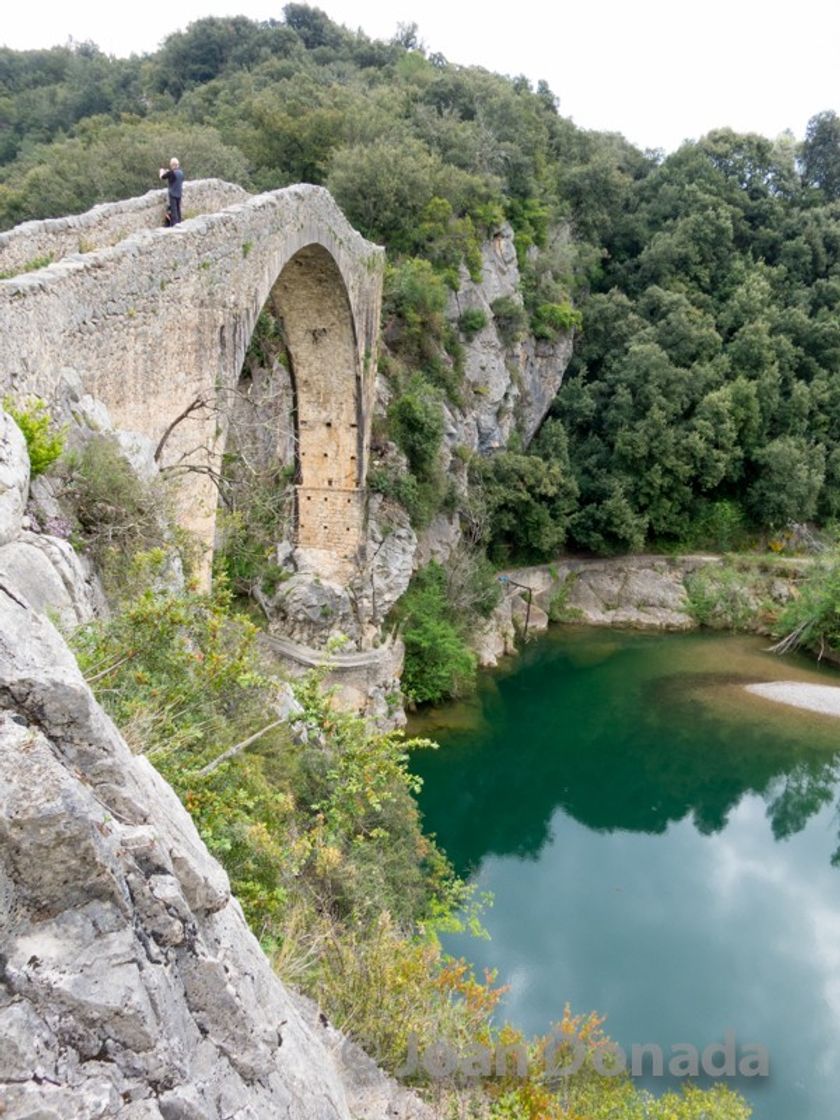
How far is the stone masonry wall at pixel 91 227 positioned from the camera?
23.7ft

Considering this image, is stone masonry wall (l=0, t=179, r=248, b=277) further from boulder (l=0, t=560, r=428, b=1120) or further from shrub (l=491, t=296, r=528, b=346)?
shrub (l=491, t=296, r=528, b=346)

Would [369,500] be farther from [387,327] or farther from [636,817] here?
[636,817]

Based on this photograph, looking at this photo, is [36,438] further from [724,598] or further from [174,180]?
[724,598]

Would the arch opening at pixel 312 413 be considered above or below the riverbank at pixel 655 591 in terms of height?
above

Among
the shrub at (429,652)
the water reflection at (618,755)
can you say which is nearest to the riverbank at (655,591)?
the water reflection at (618,755)

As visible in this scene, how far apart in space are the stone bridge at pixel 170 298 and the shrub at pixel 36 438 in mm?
254

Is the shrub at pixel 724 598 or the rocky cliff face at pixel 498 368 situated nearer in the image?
the rocky cliff face at pixel 498 368

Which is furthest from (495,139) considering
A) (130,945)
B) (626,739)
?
(130,945)

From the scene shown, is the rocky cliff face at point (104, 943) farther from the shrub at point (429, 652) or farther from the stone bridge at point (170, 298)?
the shrub at point (429, 652)

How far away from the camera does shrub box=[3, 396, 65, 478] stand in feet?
15.9

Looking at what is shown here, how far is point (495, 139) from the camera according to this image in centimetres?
2583

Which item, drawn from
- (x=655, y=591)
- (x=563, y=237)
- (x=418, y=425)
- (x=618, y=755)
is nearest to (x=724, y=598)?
(x=655, y=591)

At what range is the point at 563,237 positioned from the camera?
1085 inches

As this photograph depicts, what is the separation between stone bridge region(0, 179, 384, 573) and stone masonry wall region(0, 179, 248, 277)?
0.02 metres
